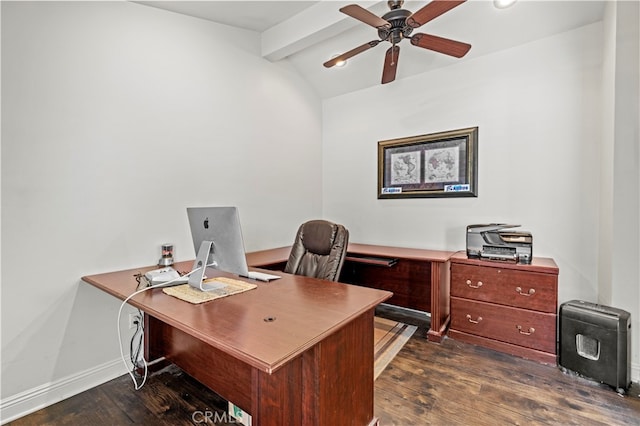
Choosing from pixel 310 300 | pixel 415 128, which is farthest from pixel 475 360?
pixel 415 128

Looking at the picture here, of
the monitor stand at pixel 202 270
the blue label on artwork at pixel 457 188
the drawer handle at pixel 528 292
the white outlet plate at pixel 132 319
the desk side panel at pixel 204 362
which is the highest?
the blue label on artwork at pixel 457 188

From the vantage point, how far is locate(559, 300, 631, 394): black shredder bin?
2002 millimetres

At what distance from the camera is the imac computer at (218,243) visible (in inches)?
64.7

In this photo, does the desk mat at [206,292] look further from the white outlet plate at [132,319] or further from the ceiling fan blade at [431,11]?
the ceiling fan blade at [431,11]

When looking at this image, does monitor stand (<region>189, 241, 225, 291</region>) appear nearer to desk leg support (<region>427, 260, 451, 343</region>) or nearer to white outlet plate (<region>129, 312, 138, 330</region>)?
white outlet plate (<region>129, 312, 138, 330</region>)

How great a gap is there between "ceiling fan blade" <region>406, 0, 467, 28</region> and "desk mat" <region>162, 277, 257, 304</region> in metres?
1.95

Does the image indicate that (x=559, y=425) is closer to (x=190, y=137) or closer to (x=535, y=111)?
(x=535, y=111)

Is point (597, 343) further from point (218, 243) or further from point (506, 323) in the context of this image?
point (218, 243)

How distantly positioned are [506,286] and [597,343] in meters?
0.63

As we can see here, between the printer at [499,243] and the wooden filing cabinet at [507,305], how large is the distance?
0.29ft

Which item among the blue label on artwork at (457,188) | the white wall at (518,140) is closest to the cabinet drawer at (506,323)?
the white wall at (518,140)

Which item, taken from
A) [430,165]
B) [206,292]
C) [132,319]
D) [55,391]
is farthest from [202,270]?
[430,165]

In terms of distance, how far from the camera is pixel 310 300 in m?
1.55

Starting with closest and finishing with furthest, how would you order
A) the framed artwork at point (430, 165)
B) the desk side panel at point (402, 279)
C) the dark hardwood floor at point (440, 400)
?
the dark hardwood floor at point (440, 400), the framed artwork at point (430, 165), the desk side panel at point (402, 279)
